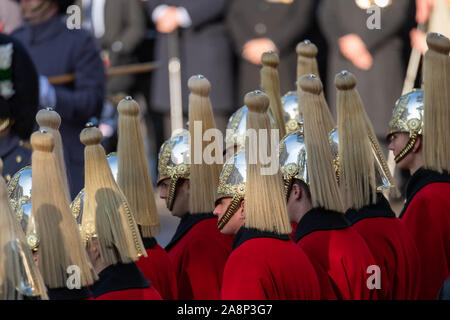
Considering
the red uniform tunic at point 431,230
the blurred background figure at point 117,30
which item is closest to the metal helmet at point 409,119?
the red uniform tunic at point 431,230

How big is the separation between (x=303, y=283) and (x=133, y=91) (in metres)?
7.53

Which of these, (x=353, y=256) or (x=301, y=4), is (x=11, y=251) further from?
(x=301, y=4)

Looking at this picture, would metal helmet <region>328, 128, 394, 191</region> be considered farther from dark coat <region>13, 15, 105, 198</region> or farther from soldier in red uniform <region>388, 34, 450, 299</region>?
dark coat <region>13, 15, 105, 198</region>

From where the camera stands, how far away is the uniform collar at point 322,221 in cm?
502

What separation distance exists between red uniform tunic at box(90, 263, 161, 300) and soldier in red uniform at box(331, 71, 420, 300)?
53.1 inches

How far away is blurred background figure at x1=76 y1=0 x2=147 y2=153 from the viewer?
38.3ft

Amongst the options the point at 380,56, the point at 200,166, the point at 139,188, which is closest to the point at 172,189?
the point at 200,166

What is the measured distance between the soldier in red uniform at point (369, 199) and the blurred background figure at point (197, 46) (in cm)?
502

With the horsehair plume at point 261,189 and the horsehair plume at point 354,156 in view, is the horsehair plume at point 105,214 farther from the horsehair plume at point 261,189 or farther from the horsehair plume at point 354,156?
the horsehair plume at point 354,156

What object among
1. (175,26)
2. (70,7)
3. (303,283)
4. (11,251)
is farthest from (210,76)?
(11,251)

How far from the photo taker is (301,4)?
34.8 ft

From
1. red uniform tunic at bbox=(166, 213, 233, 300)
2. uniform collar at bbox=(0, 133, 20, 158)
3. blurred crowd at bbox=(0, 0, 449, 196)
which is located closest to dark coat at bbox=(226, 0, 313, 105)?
blurred crowd at bbox=(0, 0, 449, 196)

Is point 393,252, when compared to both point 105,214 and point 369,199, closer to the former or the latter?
point 369,199

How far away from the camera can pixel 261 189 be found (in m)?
4.65
